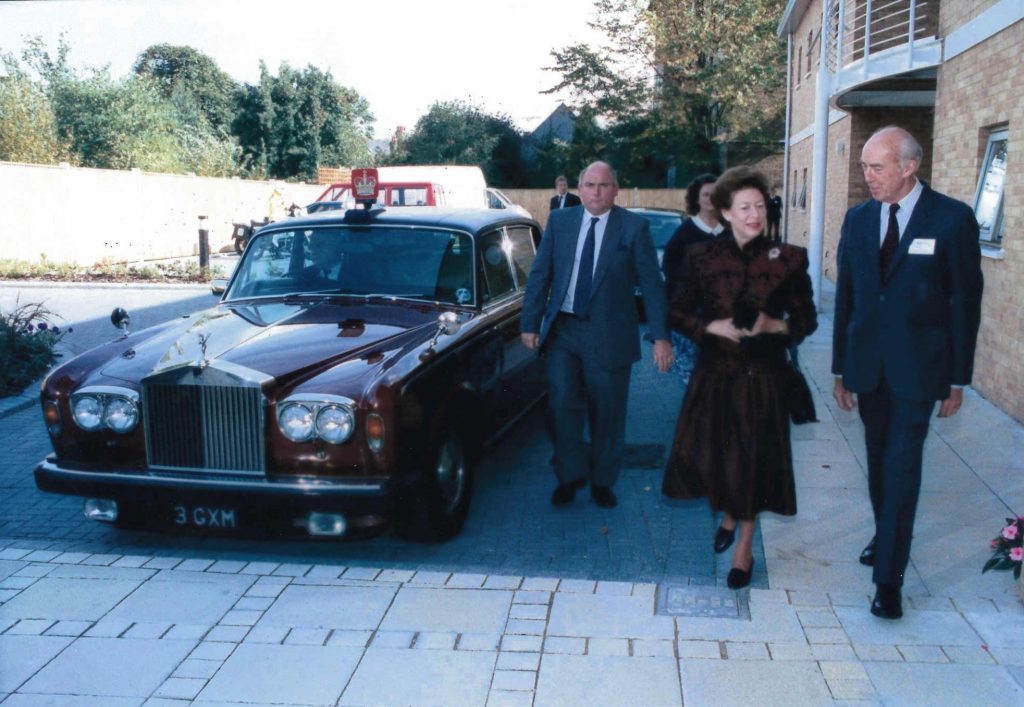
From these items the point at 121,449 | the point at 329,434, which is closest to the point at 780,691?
the point at 329,434

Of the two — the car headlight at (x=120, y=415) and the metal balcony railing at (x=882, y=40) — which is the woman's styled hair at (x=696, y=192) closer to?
the car headlight at (x=120, y=415)

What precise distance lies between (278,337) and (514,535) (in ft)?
5.51

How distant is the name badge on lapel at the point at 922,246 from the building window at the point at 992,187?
5.69 m

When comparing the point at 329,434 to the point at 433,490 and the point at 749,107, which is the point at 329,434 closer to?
the point at 433,490

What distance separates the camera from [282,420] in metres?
4.55

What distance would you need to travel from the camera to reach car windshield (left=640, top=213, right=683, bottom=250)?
594 inches

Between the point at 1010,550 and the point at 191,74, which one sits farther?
the point at 191,74

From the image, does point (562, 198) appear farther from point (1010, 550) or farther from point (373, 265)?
point (1010, 550)

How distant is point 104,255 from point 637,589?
76.8 ft

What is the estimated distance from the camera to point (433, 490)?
491 centimetres

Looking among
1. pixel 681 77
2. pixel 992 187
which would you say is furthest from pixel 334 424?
pixel 681 77

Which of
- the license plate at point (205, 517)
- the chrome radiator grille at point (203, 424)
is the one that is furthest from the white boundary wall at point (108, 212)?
the license plate at point (205, 517)

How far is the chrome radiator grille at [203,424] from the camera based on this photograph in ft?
15.1

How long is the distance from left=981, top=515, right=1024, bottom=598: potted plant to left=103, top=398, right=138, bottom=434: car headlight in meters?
4.05
